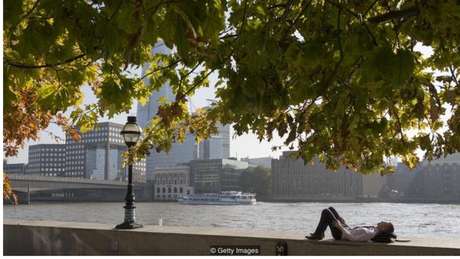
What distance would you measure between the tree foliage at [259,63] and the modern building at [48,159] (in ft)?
595

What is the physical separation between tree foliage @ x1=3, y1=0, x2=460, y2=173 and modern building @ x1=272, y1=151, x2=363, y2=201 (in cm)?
12970

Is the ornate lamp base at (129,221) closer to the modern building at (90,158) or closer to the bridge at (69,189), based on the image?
the bridge at (69,189)

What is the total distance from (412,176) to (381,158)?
149 meters

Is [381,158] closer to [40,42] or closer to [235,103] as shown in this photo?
[235,103]

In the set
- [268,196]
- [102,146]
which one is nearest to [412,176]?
[268,196]

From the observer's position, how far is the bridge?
8822cm

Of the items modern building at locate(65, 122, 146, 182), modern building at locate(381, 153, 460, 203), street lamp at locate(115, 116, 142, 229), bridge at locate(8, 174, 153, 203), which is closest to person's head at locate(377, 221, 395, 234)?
street lamp at locate(115, 116, 142, 229)

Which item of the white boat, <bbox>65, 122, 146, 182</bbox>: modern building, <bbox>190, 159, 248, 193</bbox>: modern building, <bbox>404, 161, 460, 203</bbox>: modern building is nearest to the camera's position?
the white boat

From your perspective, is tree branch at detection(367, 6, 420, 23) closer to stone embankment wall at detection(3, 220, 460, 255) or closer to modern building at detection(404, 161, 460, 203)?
stone embankment wall at detection(3, 220, 460, 255)

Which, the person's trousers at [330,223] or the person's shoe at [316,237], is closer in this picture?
the person's trousers at [330,223]

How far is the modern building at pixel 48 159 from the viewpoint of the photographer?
603 feet

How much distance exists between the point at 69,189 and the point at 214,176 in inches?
1725

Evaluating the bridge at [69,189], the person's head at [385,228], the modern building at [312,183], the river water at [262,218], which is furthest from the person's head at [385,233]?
the modern building at [312,183]

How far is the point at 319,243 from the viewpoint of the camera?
922cm
